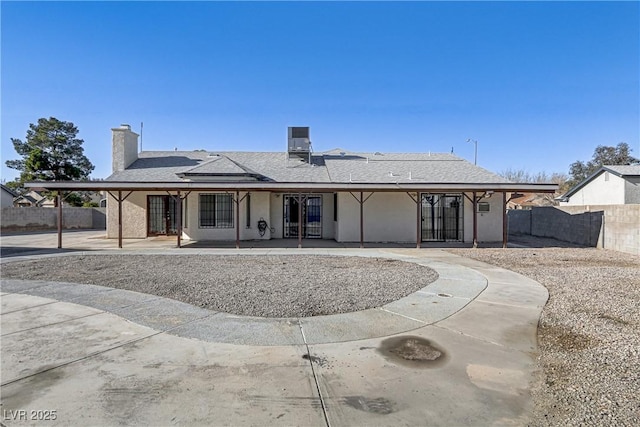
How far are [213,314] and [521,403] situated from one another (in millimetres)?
3963

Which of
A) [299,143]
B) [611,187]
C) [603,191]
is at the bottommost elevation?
[603,191]

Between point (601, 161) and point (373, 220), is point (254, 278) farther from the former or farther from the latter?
point (601, 161)

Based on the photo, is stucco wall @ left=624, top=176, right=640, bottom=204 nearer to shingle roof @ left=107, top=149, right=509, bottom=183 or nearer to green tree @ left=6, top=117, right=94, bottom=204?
shingle roof @ left=107, top=149, right=509, bottom=183

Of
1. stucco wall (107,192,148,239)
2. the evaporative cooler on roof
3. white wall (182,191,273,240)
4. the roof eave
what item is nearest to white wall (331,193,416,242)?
the roof eave

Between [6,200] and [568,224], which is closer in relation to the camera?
[568,224]

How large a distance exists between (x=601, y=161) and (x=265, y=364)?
5364 cm

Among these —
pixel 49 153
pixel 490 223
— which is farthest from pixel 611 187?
pixel 49 153

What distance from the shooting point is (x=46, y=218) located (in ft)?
76.4

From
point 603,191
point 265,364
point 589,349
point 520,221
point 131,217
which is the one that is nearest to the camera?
point 265,364

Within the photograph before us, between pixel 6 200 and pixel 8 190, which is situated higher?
pixel 8 190

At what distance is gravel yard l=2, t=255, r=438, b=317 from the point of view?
18.4ft

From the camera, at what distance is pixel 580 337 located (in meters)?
4.19

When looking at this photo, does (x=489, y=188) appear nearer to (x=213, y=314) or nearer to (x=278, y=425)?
(x=213, y=314)

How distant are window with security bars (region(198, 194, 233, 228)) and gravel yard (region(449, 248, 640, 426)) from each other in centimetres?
1144
